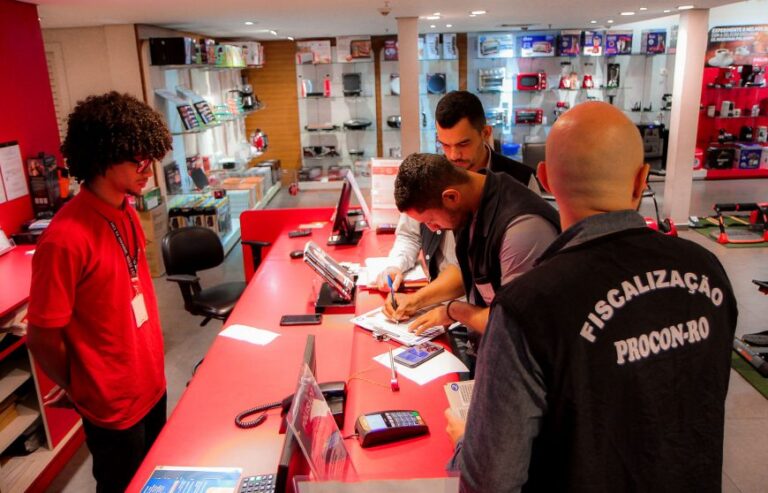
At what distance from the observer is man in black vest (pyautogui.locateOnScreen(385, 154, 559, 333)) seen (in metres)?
1.88

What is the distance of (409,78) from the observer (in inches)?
261

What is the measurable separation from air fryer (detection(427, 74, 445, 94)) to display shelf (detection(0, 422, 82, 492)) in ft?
26.6

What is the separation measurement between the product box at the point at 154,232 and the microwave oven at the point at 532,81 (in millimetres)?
6407

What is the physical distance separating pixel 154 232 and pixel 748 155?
10371 mm

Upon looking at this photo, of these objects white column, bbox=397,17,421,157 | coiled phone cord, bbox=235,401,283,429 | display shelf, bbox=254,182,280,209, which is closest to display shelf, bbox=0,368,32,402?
coiled phone cord, bbox=235,401,283,429

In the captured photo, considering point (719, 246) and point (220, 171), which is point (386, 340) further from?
point (220, 171)

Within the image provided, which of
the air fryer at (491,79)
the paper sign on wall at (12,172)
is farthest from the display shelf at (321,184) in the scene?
the paper sign on wall at (12,172)

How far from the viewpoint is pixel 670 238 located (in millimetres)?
1109

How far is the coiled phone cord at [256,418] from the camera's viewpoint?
2.01 meters

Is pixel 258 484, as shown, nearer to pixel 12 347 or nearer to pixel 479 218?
pixel 479 218

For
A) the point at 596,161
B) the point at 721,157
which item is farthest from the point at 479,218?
the point at 721,157

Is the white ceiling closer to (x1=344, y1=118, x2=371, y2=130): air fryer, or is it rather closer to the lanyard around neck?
(x1=344, y1=118, x2=371, y2=130): air fryer

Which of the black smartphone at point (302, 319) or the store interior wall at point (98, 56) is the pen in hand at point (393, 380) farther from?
the store interior wall at point (98, 56)

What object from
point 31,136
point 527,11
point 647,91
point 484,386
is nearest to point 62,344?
point 484,386
